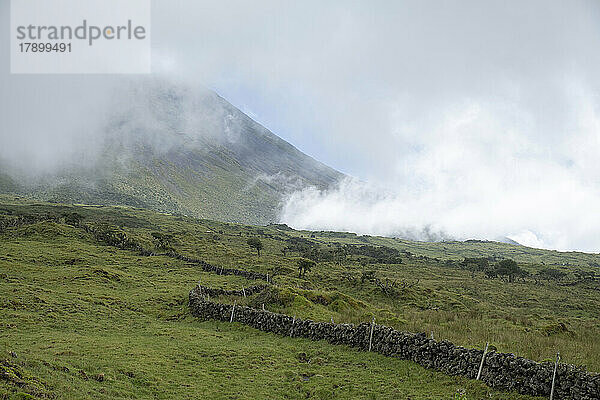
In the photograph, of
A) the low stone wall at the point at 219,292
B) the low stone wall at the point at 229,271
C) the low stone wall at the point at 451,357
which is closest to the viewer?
the low stone wall at the point at 451,357

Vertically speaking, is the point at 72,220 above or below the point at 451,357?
above

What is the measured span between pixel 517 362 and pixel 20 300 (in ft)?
99.3

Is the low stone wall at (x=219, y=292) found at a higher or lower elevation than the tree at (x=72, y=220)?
lower

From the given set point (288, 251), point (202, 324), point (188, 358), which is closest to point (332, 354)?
point (188, 358)

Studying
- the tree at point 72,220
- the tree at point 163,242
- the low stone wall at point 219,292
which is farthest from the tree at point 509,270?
the tree at point 72,220

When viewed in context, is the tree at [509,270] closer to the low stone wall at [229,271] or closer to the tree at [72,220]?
the low stone wall at [229,271]

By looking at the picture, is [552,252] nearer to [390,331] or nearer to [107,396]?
[390,331]

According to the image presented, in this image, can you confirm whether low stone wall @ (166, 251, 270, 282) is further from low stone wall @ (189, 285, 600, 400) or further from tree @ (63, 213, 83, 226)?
tree @ (63, 213, 83, 226)

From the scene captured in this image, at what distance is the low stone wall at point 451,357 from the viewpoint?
11711 mm

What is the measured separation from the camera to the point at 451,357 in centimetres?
1480

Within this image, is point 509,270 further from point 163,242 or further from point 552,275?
point 163,242

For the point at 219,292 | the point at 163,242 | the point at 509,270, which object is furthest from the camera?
the point at 163,242

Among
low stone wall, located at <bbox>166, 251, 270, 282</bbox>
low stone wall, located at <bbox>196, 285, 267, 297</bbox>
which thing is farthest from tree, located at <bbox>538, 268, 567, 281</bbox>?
low stone wall, located at <bbox>196, 285, 267, 297</bbox>

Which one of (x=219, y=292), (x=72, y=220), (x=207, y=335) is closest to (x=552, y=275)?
(x=219, y=292)
